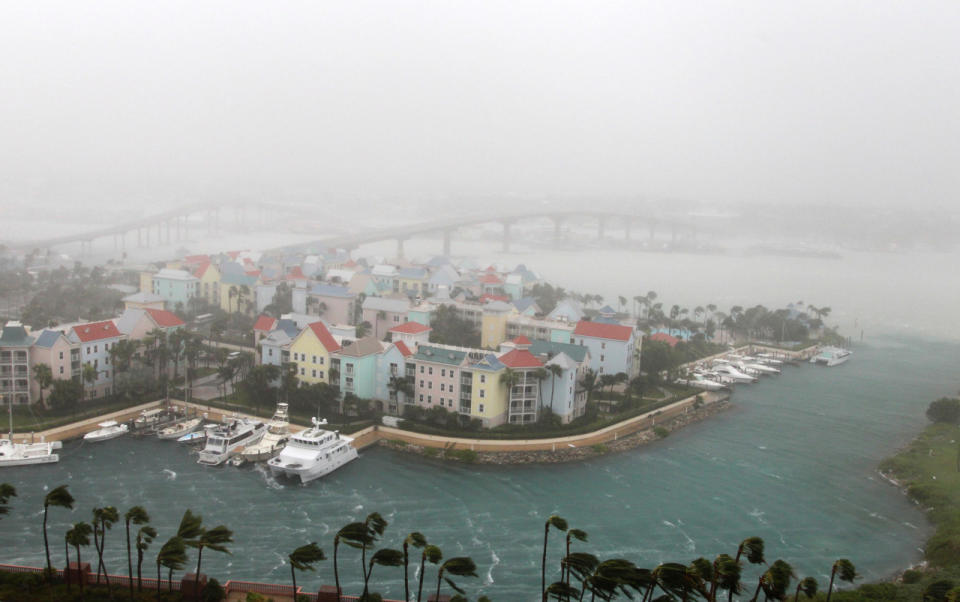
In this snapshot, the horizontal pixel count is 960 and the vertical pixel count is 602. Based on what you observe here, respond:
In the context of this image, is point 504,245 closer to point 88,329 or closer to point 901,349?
point 901,349

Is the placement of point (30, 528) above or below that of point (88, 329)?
below

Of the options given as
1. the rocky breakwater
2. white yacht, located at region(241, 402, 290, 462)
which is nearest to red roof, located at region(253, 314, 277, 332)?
white yacht, located at region(241, 402, 290, 462)

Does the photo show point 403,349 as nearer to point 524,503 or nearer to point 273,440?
point 273,440

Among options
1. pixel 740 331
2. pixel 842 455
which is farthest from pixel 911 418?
pixel 740 331

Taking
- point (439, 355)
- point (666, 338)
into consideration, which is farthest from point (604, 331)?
point (666, 338)

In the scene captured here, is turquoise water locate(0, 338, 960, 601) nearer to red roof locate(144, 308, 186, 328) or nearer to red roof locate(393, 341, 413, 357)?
red roof locate(393, 341, 413, 357)

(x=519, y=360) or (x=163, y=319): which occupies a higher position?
(x=163, y=319)

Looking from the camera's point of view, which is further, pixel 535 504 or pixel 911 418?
pixel 911 418
